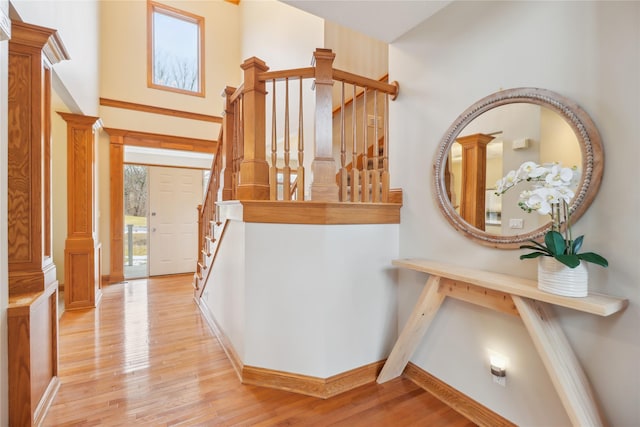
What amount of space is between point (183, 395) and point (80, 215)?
8.72 ft

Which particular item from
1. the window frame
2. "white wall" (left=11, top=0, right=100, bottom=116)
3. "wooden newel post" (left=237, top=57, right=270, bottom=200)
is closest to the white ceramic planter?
"wooden newel post" (left=237, top=57, right=270, bottom=200)

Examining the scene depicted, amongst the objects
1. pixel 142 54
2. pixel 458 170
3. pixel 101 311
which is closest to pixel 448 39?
pixel 458 170

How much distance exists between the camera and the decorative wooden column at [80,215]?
135 inches

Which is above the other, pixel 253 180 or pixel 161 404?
pixel 253 180

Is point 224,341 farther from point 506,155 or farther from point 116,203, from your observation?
point 116,203

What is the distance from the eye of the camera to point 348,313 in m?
2.05

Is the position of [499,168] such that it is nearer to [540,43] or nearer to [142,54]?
[540,43]

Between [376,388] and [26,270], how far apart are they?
7.10ft

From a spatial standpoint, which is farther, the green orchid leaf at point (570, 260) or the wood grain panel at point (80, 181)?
the wood grain panel at point (80, 181)

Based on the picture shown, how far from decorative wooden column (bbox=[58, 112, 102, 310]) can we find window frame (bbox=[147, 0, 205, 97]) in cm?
201

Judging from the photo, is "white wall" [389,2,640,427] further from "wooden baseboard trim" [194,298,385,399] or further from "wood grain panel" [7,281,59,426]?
"wood grain panel" [7,281,59,426]

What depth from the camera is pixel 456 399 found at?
6.08 feet

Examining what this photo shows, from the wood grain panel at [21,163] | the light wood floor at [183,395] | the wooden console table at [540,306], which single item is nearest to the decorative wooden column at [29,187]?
the wood grain panel at [21,163]

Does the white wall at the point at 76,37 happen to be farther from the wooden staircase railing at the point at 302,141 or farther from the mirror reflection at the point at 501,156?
the mirror reflection at the point at 501,156
